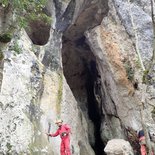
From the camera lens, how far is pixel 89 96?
1884 centimetres

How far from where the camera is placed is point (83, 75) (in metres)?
19.5

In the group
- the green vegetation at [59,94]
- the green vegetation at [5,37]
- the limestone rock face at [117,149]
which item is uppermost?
the green vegetation at [59,94]

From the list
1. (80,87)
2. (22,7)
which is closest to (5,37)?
(22,7)

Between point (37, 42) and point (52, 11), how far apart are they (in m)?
2.67

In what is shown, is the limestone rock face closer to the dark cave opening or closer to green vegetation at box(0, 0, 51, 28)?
the dark cave opening

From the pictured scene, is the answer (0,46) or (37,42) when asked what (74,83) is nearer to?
(37,42)

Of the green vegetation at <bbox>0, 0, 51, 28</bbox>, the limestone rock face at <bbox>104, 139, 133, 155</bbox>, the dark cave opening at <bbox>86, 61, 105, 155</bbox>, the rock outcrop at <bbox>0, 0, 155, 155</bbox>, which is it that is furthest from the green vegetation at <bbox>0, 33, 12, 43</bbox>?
the dark cave opening at <bbox>86, 61, 105, 155</bbox>

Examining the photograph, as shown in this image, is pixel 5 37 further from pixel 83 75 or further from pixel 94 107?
pixel 83 75

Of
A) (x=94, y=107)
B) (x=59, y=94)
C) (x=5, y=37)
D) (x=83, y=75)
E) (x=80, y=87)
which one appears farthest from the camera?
(x=83, y=75)

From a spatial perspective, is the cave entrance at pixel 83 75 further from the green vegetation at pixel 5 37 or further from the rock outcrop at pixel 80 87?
the green vegetation at pixel 5 37

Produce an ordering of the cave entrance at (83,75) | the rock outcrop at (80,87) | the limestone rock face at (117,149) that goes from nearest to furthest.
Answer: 1. the rock outcrop at (80,87)
2. the limestone rock face at (117,149)
3. the cave entrance at (83,75)

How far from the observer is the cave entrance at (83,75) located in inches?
717

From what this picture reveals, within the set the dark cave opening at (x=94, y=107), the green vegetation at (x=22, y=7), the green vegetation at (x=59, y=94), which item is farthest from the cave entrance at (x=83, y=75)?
the green vegetation at (x=22, y=7)

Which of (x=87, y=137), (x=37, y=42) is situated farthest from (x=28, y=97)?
(x=37, y=42)
